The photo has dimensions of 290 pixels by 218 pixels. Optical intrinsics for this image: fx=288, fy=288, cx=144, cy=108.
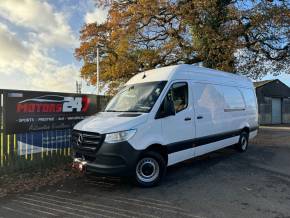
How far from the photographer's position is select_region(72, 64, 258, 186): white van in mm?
5641

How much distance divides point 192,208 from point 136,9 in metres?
14.1

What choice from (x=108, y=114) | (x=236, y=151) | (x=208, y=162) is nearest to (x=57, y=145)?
(x=108, y=114)

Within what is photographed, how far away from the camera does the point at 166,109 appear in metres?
6.33

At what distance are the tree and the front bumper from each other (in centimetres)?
1106

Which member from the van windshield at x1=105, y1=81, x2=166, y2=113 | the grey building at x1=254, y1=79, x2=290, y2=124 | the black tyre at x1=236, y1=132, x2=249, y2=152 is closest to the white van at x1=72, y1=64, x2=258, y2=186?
the van windshield at x1=105, y1=81, x2=166, y2=113

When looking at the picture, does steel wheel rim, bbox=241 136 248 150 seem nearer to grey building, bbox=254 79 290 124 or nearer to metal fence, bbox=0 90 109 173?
metal fence, bbox=0 90 109 173

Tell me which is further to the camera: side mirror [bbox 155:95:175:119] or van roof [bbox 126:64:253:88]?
van roof [bbox 126:64:253:88]

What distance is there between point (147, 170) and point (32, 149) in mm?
3566

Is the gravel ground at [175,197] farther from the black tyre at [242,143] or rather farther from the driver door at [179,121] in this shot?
the black tyre at [242,143]

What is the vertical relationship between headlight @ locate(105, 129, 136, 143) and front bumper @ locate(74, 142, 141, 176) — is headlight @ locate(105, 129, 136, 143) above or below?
above

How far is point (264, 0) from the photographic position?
15.6 meters

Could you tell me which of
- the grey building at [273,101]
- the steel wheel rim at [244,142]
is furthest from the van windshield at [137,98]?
the grey building at [273,101]

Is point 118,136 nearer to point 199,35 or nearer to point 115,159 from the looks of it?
point 115,159

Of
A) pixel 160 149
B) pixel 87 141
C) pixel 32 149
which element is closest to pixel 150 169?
pixel 160 149
